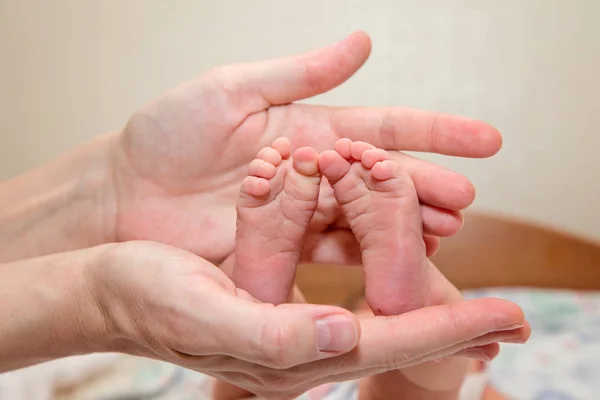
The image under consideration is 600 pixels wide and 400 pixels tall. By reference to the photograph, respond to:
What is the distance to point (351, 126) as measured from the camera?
78cm

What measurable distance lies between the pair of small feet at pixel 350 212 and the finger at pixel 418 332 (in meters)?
0.05

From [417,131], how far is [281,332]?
35cm

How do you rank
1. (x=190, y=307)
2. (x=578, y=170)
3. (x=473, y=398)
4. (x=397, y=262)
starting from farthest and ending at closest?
(x=578, y=170) < (x=473, y=398) < (x=397, y=262) < (x=190, y=307)

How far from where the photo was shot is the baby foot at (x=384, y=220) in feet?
2.03

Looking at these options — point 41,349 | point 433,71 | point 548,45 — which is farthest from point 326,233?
point 548,45

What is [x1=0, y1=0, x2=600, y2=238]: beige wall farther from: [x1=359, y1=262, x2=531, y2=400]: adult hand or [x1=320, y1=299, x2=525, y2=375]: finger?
[x1=320, y1=299, x2=525, y2=375]: finger

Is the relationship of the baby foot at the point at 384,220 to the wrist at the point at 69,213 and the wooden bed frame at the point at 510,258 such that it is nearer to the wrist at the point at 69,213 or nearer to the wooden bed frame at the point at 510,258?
the wrist at the point at 69,213

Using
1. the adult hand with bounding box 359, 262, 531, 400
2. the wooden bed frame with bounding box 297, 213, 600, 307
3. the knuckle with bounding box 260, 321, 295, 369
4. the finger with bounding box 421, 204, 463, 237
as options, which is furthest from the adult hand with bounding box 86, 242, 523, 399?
the wooden bed frame with bounding box 297, 213, 600, 307

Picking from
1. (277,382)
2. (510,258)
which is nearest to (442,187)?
(277,382)

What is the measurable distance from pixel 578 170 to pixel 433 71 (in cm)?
46

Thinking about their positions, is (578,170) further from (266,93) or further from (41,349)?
(41,349)

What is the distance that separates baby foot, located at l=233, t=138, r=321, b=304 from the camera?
62 centimetres

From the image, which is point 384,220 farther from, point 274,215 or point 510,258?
point 510,258

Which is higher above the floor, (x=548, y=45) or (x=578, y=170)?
(x=548, y=45)
